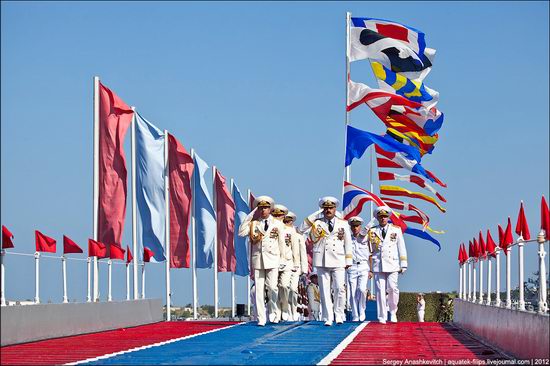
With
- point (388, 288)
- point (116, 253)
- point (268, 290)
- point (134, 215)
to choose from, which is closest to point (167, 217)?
point (134, 215)

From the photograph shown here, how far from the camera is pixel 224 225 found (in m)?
46.4

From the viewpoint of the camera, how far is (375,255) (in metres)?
27.2

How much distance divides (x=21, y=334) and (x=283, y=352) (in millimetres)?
4606

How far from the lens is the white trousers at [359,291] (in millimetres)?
29906

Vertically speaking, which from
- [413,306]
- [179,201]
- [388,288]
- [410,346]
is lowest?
[413,306]

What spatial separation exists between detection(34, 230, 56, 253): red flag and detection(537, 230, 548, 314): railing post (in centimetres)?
825

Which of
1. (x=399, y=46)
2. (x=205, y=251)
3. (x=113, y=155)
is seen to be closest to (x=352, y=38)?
(x=399, y=46)

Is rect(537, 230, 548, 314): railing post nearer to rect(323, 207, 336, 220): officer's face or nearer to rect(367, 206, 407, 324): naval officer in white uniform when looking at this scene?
rect(323, 207, 336, 220): officer's face

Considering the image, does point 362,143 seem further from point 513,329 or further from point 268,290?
point 513,329

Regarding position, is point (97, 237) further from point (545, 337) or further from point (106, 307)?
point (545, 337)

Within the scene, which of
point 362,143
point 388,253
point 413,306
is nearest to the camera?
point 388,253

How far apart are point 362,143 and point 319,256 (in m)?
12.0

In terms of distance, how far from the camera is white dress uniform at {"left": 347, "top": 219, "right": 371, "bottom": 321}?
2984 centimetres

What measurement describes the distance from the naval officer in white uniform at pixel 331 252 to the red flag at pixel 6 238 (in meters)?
7.39
